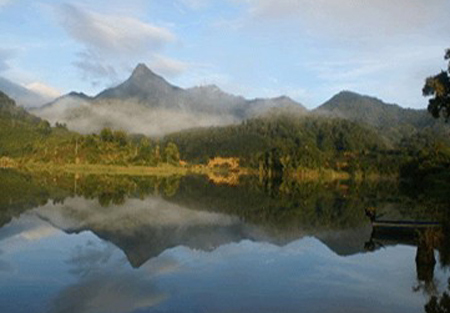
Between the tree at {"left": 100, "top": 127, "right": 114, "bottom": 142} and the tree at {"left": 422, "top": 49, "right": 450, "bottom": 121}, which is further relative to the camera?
the tree at {"left": 100, "top": 127, "right": 114, "bottom": 142}

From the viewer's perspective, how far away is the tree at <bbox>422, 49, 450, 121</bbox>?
59.5 meters

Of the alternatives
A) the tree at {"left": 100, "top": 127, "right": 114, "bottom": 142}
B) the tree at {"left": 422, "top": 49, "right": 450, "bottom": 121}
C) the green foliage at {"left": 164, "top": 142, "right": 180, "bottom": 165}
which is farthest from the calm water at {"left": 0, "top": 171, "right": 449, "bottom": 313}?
the green foliage at {"left": 164, "top": 142, "right": 180, "bottom": 165}

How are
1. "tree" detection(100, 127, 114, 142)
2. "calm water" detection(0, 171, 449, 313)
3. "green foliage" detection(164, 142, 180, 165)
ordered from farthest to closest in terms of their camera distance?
"green foliage" detection(164, 142, 180, 165) < "tree" detection(100, 127, 114, 142) < "calm water" detection(0, 171, 449, 313)

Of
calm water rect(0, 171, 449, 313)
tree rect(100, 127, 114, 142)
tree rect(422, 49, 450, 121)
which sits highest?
tree rect(422, 49, 450, 121)

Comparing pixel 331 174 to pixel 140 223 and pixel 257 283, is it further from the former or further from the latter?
pixel 257 283

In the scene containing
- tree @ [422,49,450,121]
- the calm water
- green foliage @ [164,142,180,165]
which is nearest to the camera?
the calm water

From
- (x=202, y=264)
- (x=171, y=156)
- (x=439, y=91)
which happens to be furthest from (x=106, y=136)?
(x=202, y=264)

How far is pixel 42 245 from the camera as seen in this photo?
2712 centimetres

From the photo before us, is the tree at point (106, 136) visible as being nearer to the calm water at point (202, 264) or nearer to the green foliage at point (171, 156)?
the green foliage at point (171, 156)

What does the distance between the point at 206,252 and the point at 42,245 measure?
32.2ft

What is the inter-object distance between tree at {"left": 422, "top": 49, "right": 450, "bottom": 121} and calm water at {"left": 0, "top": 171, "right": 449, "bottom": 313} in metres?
23.5

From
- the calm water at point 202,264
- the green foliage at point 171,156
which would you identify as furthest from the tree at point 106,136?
the calm water at point 202,264

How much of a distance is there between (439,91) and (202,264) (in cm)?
4868

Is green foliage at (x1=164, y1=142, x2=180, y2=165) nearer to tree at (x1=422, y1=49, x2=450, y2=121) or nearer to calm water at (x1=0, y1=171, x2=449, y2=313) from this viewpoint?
tree at (x1=422, y1=49, x2=450, y2=121)
